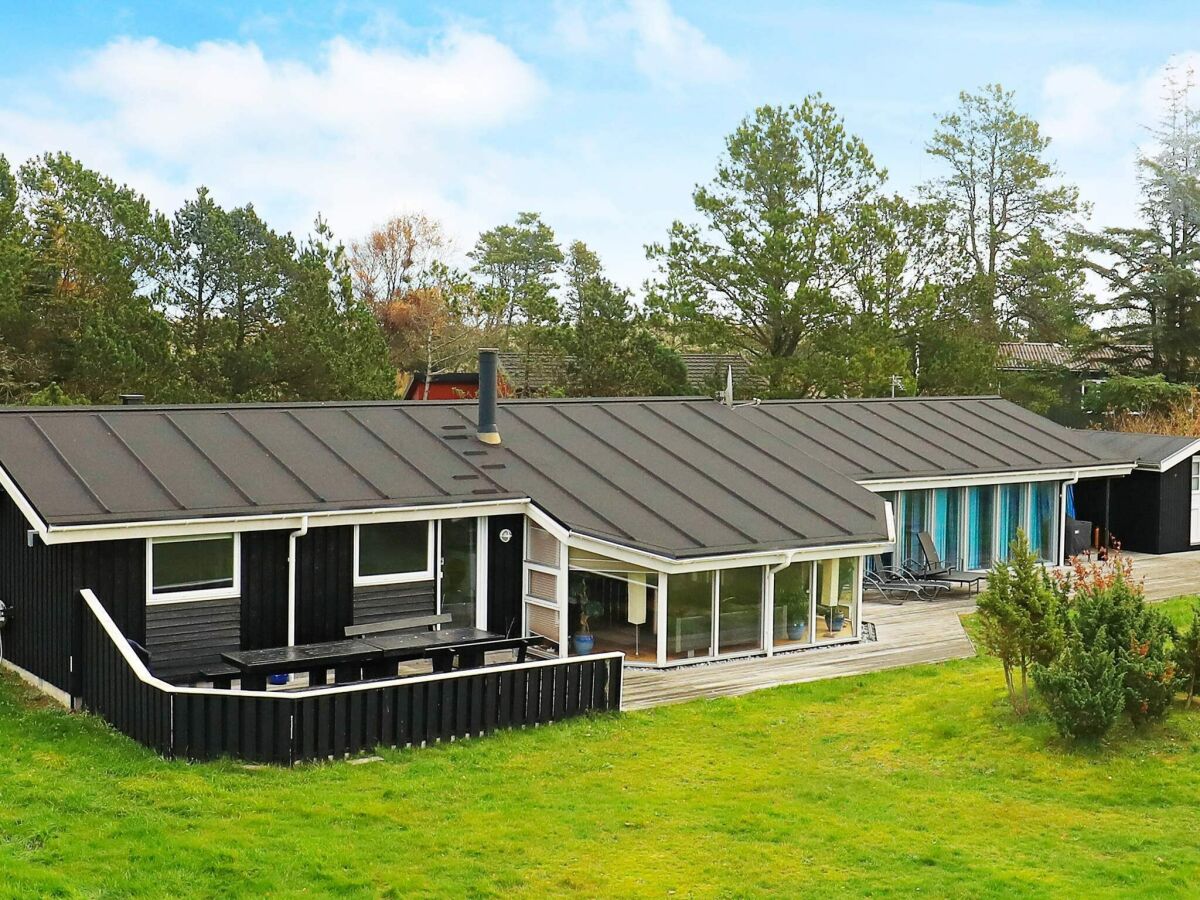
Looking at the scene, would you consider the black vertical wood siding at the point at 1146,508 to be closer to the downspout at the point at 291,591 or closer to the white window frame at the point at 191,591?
the downspout at the point at 291,591

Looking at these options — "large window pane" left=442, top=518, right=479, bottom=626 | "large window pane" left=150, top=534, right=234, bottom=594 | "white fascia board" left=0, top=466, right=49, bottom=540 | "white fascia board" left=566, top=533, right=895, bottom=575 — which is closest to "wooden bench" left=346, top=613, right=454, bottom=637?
"large window pane" left=442, top=518, right=479, bottom=626

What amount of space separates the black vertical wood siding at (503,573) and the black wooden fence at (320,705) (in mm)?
3216

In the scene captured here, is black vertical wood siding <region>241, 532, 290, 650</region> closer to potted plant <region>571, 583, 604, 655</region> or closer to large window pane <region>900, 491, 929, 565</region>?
potted plant <region>571, 583, 604, 655</region>

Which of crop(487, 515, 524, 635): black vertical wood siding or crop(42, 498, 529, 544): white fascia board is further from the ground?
crop(42, 498, 529, 544): white fascia board

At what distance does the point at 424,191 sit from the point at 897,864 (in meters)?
54.2

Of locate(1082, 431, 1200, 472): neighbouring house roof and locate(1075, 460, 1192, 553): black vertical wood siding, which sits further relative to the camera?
locate(1075, 460, 1192, 553): black vertical wood siding

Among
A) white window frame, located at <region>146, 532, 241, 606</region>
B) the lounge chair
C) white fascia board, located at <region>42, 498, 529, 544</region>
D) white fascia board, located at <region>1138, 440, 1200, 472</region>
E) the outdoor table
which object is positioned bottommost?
the outdoor table

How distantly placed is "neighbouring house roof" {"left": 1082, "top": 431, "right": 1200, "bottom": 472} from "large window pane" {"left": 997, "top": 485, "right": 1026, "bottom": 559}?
3.42 metres

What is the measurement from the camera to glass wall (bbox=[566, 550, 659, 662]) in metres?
15.7

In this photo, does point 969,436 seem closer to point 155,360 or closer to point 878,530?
point 878,530

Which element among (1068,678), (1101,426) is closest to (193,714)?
(1068,678)

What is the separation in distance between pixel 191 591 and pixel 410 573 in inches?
101

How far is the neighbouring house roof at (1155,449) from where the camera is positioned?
24969 mm

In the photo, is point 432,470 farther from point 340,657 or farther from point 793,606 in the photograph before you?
point 793,606
